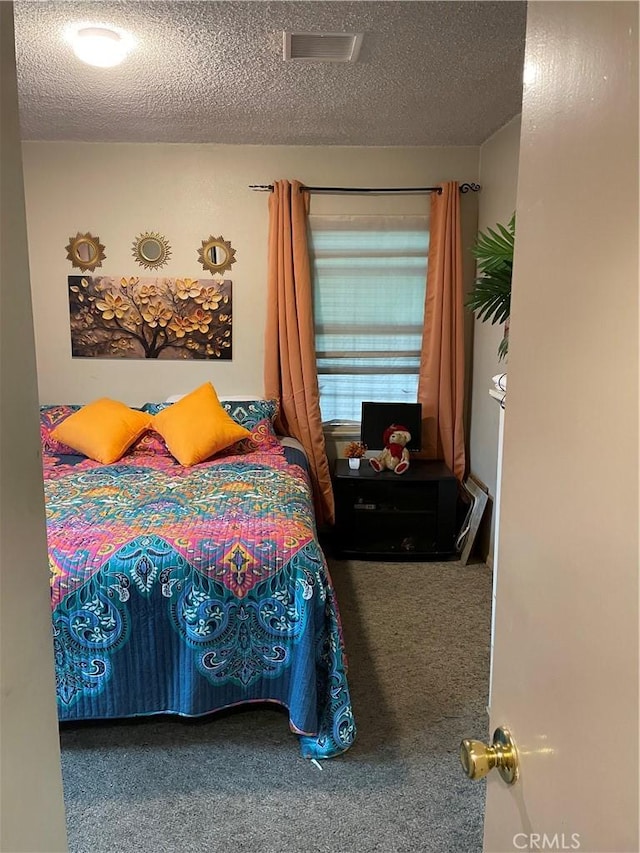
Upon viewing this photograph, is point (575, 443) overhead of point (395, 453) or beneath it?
overhead

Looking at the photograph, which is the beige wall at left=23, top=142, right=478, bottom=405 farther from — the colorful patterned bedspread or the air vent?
the colorful patterned bedspread

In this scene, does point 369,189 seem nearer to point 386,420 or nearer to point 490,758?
point 386,420

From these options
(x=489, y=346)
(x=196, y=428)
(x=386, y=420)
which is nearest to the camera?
(x=196, y=428)

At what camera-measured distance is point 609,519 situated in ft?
2.10

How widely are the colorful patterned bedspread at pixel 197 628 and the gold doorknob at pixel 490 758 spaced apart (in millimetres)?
1328

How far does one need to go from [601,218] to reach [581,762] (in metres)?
0.57

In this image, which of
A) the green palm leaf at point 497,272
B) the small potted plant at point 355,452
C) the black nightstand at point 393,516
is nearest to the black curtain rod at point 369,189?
the small potted plant at point 355,452

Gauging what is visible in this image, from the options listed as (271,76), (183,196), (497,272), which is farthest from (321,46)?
(183,196)

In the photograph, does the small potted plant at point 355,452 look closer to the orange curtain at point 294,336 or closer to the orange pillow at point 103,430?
the orange curtain at point 294,336

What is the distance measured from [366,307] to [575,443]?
11.8 ft

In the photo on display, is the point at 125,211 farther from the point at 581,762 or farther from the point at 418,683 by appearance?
the point at 581,762

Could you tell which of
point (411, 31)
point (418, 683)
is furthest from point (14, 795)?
point (411, 31)

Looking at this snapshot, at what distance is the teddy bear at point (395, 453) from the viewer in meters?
3.94

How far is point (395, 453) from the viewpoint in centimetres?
397
